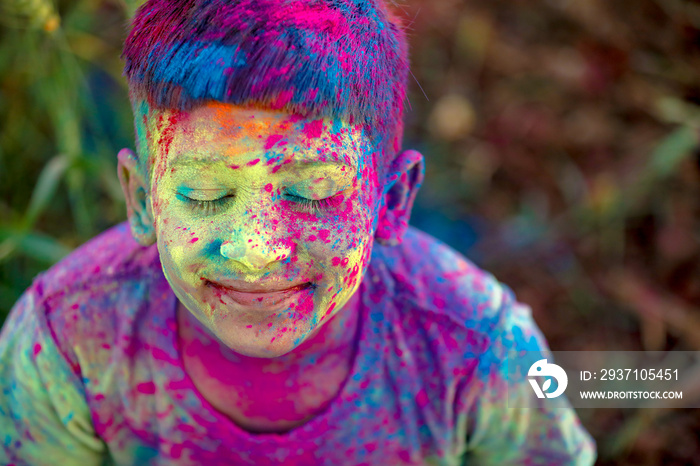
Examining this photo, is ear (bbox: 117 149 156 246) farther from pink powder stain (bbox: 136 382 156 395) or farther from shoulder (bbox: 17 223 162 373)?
pink powder stain (bbox: 136 382 156 395)

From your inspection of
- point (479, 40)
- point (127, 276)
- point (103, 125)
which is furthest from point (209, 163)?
point (479, 40)

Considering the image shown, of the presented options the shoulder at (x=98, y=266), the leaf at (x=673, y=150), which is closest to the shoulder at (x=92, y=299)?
the shoulder at (x=98, y=266)

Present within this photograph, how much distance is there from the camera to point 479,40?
8.26 ft

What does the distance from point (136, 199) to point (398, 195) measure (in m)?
0.39

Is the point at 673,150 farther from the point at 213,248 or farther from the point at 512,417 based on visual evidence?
the point at 213,248

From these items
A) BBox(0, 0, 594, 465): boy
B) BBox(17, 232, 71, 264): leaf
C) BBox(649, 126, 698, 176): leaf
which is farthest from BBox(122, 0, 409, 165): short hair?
BBox(649, 126, 698, 176): leaf

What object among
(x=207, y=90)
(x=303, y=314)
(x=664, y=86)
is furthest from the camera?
(x=664, y=86)

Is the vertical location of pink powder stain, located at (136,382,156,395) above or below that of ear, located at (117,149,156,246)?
below

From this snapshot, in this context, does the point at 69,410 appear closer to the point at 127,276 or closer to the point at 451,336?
the point at 127,276

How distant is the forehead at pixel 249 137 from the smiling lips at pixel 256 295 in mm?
167

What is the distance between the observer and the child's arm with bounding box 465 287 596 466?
1188 mm

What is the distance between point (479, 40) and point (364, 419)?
66.7 inches

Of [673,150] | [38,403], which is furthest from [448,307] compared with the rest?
[673,150]

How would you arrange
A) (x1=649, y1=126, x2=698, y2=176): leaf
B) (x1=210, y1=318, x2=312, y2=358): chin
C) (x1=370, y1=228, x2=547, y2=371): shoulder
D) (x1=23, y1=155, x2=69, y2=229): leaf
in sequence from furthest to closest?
(x1=649, y1=126, x2=698, y2=176): leaf
(x1=23, y1=155, x2=69, y2=229): leaf
(x1=370, y1=228, x2=547, y2=371): shoulder
(x1=210, y1=318, x2=312, y2=358): chin
